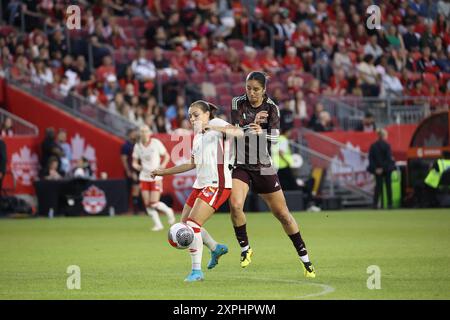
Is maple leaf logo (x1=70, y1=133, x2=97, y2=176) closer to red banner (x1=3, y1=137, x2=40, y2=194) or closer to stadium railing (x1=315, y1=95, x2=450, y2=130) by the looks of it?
red banner (x1=3, y1=137, x2=40, y2=194)

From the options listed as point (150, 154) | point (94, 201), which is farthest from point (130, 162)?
point (150, 154)

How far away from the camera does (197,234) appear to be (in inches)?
515

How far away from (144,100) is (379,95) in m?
8.08

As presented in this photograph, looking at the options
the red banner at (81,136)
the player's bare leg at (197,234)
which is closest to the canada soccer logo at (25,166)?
the red banner at (81,136)

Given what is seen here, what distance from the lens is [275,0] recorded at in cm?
3703

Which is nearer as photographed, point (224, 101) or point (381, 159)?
point (381, 159)

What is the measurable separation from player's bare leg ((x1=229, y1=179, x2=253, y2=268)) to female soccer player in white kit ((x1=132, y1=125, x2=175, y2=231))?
9.02 metres

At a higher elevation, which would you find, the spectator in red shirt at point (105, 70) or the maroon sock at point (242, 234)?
the spectator in red shirt at point (105, 70)

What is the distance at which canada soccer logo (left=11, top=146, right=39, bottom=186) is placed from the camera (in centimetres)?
2883

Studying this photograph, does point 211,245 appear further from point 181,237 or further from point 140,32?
point 140,32

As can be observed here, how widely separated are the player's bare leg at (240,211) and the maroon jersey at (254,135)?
0.84ft

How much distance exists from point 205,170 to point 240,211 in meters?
0.91

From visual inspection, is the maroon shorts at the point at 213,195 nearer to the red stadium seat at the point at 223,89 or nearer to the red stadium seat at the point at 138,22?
the red stadium seat at the point at 223,89

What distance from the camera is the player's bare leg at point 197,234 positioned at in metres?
13.0
